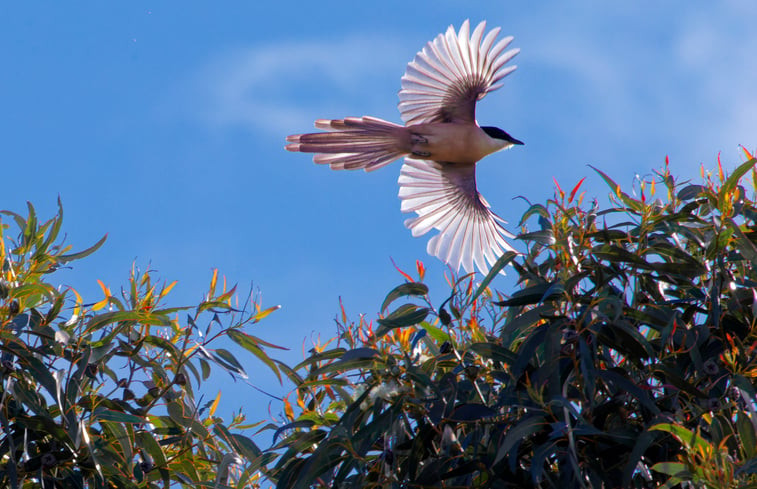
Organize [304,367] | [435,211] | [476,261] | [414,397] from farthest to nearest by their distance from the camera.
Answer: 1. [435,211]
2. [476,261]
3. [304,367]
4. [414,397]

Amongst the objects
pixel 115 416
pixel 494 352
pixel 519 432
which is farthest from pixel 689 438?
pixel 115 416

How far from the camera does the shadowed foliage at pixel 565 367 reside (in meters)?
1.54

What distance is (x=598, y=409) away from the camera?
5.33ft

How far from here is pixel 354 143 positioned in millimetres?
3748

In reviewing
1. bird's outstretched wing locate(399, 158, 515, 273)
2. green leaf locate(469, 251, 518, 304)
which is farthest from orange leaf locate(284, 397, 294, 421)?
bird's outstretched wing locate(399, 158, 515, 273)

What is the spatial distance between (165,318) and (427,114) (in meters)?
2.26

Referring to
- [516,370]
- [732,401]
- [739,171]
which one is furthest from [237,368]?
[739,171]

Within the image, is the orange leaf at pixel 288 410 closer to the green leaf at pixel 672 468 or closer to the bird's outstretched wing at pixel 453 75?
the green leaf at pixel 672 468

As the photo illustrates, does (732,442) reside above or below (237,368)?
below

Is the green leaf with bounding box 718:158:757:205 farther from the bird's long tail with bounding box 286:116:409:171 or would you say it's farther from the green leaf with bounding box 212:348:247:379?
the bird's long tail with bounding box 286:116:409:171

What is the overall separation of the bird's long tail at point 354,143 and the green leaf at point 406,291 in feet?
6.27

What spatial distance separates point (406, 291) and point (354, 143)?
2.10m

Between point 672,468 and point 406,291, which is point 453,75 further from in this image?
point 672,468

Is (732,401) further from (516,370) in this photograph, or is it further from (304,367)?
(304,367)
